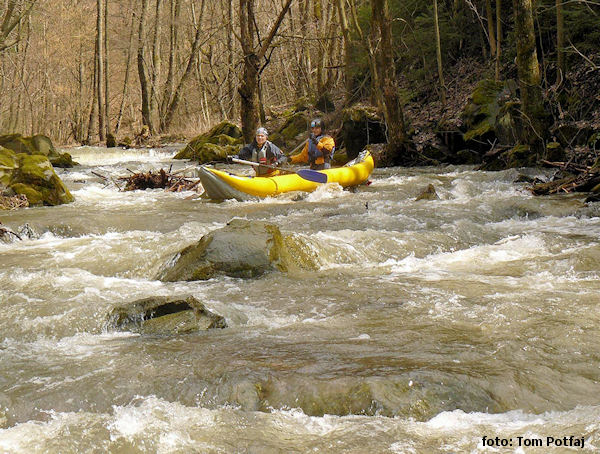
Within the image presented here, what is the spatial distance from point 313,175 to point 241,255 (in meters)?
5.55

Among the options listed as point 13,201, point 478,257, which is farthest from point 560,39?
point 13,201

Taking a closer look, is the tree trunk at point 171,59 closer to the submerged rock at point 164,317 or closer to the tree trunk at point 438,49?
the tree trunk at point 438,49

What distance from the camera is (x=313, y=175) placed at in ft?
38.1

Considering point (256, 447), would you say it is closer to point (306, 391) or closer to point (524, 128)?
point (306, 391)

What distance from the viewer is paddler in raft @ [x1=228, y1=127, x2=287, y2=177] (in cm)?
1209

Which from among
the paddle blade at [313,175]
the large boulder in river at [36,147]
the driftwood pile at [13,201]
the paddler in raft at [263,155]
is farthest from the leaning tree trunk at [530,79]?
the large boulder in river at [36,147]

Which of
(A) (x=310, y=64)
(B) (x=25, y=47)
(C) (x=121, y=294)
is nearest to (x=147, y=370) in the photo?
(C) (x=121, y=294)

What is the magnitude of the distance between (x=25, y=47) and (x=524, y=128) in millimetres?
24095

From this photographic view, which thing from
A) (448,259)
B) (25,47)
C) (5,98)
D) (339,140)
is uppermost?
(25,47)

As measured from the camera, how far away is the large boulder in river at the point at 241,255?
6.15 metres

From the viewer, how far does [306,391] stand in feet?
11.1

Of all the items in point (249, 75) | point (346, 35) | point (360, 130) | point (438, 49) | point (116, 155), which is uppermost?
point (346, 35)

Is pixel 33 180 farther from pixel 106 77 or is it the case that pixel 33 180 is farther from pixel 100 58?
pixel 106 77

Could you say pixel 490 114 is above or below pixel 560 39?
below
